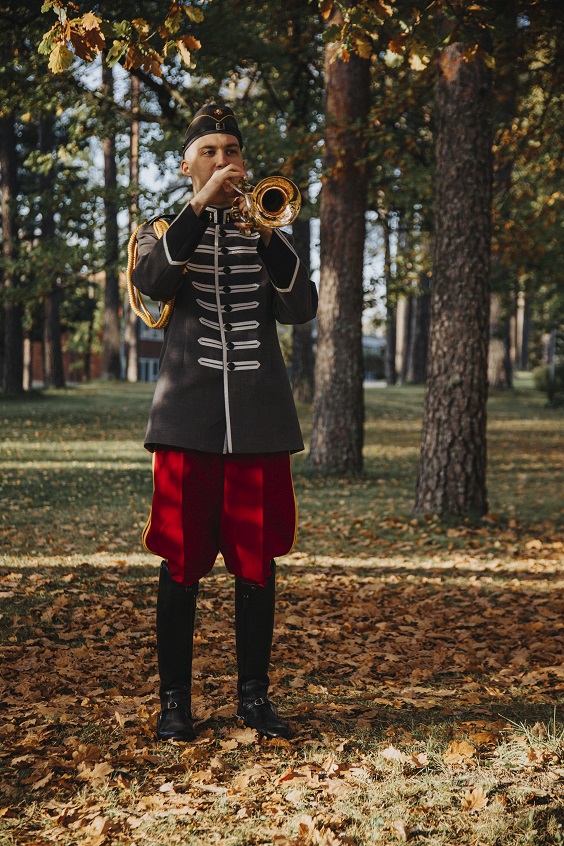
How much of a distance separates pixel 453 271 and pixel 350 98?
444 centimetres

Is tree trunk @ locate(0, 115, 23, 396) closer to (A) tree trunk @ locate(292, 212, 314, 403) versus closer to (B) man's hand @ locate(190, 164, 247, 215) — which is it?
(A) tree trunk @ locate(292, 212, 314, 403)

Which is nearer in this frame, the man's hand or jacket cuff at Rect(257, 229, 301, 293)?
the man's hand

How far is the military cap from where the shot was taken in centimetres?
344

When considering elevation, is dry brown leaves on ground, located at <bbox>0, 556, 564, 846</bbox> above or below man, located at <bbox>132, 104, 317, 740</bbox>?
below

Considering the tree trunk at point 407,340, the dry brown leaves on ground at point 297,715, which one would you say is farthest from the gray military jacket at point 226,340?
the tree trunk at point 407,340

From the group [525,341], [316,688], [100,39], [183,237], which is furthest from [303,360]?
[525,341]

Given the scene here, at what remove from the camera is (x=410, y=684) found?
4.56 metres

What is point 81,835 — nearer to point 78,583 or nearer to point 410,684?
point 410,684

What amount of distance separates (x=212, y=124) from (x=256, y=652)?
2090mm

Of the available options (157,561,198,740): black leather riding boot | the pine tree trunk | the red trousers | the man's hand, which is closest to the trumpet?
the man's hand

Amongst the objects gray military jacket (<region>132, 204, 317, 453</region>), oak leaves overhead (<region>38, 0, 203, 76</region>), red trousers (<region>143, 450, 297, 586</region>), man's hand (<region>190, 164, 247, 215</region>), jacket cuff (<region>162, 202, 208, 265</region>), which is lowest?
red trousers (<region>143, 450, 297, 586</region>)

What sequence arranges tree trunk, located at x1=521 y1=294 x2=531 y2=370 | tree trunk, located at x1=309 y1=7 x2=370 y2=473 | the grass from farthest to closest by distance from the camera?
1. tree trunk, located at x1=521 y1=294 x2=531 y2=370
2. tree trunk, located at x1=309 y1=7 x2=370 y2=473
3. the grass

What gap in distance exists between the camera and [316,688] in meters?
4.42

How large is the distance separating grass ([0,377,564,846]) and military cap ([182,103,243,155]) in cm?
236
